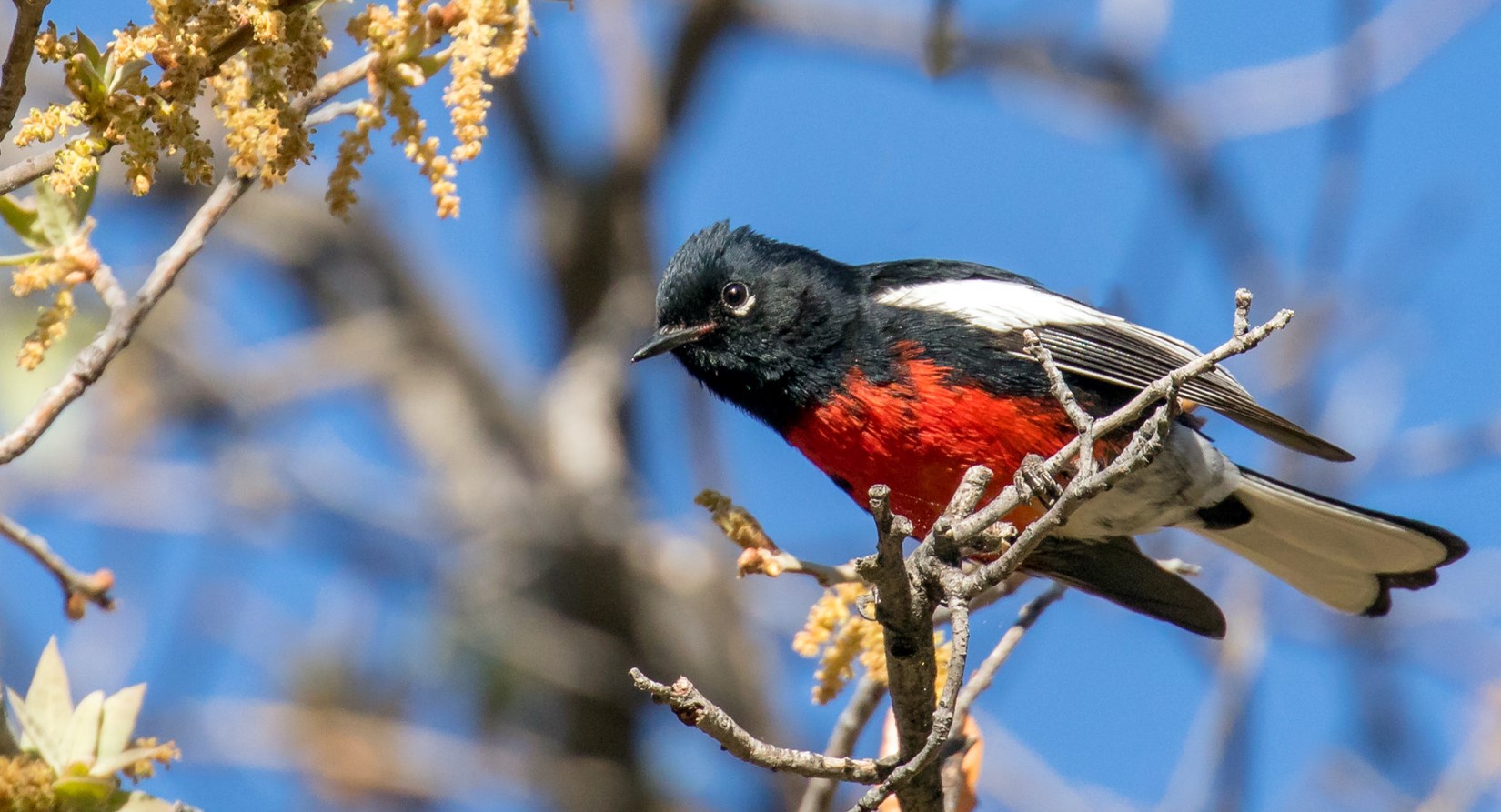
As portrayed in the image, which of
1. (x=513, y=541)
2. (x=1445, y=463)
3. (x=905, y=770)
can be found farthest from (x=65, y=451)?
(x=1445, y=463)

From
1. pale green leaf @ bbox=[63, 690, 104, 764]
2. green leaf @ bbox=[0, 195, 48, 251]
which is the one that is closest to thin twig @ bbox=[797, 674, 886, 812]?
pale green leaf @ bbox=[63, 690, 104, 764]

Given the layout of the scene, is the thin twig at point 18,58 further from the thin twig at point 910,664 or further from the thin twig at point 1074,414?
the thin twig at point 1074,414

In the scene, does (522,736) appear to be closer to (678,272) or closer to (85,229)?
(678,272)

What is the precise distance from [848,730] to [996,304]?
5.12 feet

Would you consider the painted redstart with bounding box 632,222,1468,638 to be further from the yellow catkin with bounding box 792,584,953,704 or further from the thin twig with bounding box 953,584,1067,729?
the yellow catkin with bounding box 792,584,953,704

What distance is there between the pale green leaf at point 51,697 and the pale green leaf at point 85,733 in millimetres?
10

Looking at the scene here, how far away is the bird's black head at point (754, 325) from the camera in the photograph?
378 centimetres

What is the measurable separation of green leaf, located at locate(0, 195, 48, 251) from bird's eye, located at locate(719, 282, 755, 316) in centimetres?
203

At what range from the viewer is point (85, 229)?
2037 millimetres

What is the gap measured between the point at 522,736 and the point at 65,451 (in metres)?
3.90

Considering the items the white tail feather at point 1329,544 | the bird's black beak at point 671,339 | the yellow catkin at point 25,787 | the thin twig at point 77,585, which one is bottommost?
the yellow catkin at point 25,787

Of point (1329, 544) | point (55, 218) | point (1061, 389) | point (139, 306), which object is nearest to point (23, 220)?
point (55, 218)

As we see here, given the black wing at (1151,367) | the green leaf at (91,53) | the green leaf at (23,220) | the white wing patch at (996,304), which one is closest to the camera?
the green leaf at (91,53)

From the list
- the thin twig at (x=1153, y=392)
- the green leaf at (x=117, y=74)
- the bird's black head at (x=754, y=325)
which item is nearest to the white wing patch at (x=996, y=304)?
the bird's black head at (x=754, y=325)
